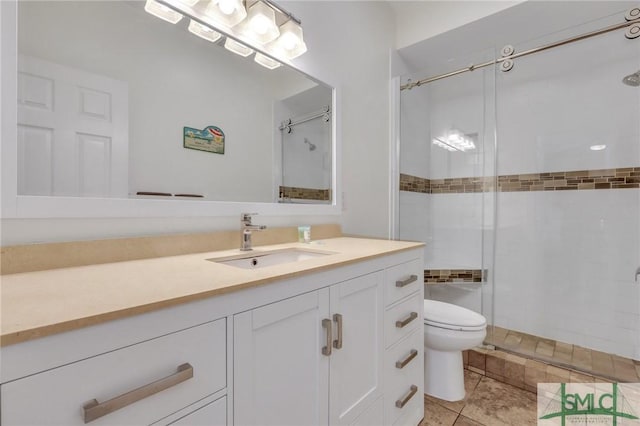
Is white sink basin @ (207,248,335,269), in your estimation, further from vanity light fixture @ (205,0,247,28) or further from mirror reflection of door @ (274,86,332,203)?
vanity light fixture @ (205,0,247,28)

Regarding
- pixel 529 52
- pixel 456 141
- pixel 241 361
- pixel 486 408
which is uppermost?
pixel 529 52

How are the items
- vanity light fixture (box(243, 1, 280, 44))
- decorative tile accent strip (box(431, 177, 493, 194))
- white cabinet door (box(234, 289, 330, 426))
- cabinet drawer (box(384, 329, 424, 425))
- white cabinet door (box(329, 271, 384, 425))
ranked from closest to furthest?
white cabinet door (box(234, 289, 330, 426)) < white cabinet door (box(329, 271, 384, 425)) < cabinet drawer (box(384, 329, 424, 425)) < vanity light fixture (box(243, 1, 280, 44)) < decorative tile accent strip (box(431, 177, 493, 194))

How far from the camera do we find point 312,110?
176cm

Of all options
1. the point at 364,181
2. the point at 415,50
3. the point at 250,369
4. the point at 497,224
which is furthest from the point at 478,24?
the point at 250,369

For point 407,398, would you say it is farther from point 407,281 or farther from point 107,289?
point 107,289

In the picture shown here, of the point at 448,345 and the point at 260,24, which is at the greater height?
the point at 260,24

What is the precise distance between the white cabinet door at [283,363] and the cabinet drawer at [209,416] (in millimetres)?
33

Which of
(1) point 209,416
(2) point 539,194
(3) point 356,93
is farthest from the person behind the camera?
(2) point 539,194

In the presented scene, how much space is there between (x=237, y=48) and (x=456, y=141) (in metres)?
2.04

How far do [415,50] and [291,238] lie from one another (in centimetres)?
194

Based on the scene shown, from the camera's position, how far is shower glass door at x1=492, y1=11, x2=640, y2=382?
78.5 inches

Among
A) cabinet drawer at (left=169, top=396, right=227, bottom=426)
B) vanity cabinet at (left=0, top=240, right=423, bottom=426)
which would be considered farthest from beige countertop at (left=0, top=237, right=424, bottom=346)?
cabinet drawer at (left=169, top=396, right=227, bottom=426)

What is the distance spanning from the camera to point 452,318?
1.63m

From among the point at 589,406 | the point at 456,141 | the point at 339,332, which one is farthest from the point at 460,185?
the point at 339,332
